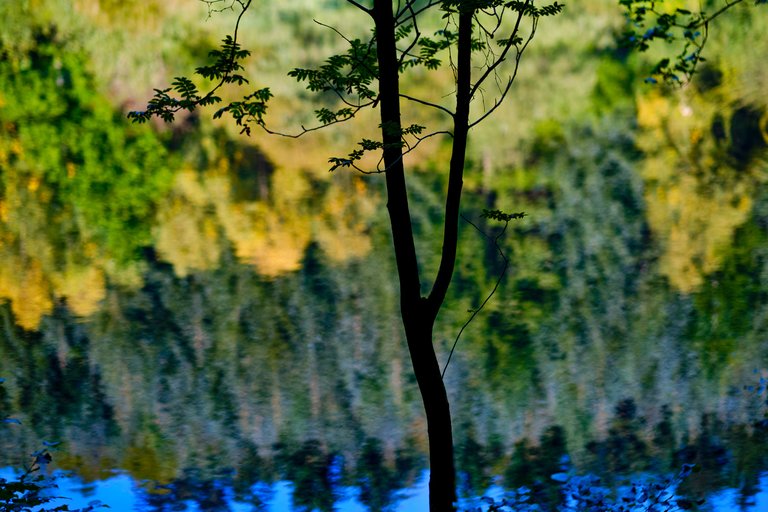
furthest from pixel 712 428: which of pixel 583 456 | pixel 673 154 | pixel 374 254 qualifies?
pixel 673 154

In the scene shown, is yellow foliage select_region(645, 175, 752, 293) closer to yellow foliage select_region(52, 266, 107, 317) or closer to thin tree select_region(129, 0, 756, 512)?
thin tree select_region(129, 0, 756, 512)

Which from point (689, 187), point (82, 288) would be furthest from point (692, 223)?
point (82, 288)

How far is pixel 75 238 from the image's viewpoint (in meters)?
12.3

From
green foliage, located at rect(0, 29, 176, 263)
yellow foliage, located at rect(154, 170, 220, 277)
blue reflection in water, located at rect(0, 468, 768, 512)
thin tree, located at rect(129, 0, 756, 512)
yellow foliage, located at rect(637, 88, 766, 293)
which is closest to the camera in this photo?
→ thin tree, located at rect(129, 0, 756, 512)

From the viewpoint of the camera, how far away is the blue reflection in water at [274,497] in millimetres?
5770

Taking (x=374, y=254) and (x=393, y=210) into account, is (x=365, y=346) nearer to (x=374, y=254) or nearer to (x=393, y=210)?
(x=374, y=254)

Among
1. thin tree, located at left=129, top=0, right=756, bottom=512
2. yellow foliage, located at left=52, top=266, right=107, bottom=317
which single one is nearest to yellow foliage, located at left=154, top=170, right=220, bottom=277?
yellow foliage, located at left=52, top=266, right=107, bottom=317

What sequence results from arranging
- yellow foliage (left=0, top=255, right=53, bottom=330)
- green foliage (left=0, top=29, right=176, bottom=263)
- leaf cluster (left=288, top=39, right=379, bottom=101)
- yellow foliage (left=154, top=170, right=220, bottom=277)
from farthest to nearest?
green foliage (left=0, top=29, right=176, bottom=263) → yellow foliage (left=154, top=170, right=220, bottom=277) → yellow foliage (left=0, top=255, right=53, bottom=330) → leaf cluster (left=288, top=39, right=379, bottom=101)

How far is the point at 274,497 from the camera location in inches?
248

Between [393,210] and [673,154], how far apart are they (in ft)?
36.5

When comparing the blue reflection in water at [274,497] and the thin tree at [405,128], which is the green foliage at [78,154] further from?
the thin tree at [405,128]

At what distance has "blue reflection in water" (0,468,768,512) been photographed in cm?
577

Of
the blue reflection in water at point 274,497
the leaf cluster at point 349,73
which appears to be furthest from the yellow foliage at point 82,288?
the leaf cluster at point 349,73

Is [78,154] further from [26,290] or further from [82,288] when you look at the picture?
[82,288]
